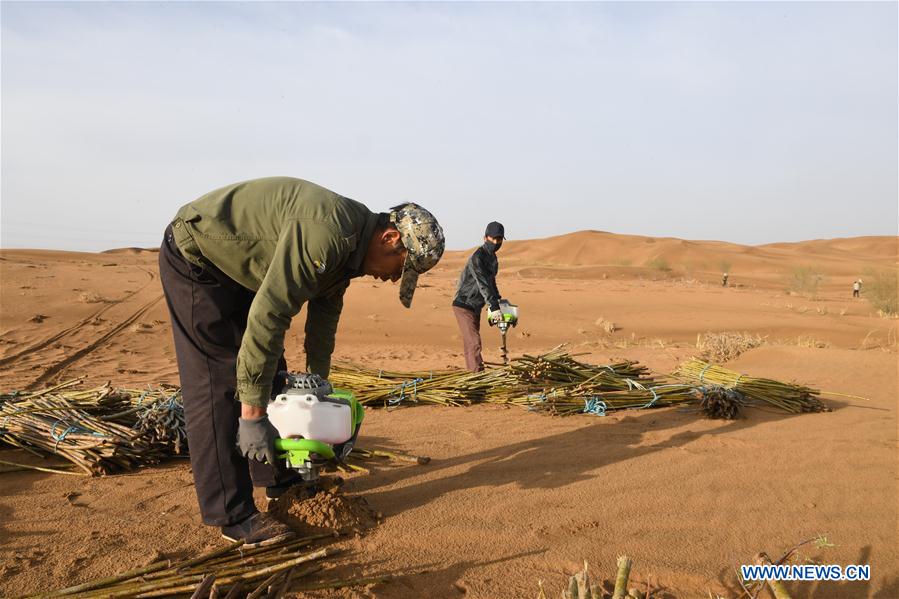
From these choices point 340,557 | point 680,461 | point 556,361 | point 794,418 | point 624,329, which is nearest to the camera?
point 340,557

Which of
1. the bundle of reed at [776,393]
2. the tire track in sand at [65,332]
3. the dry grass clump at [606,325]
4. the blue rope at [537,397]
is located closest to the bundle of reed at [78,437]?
the blue rope at [537,397]

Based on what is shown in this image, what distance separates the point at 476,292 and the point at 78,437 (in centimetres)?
378

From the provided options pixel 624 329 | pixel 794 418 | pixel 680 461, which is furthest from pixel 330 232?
pixel 624 329

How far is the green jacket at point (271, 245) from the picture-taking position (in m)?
2.30

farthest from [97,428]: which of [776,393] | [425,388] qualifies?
[776,393]

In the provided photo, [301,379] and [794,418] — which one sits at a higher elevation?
[301,379]

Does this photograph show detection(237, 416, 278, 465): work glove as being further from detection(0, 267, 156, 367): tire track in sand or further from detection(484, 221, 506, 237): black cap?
detection(0, 267, 156, 367): tire track in sand

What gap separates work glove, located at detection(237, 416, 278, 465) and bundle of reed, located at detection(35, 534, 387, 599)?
0.39 m

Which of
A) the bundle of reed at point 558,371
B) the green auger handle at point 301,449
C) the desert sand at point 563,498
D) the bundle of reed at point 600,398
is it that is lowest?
the desert sand at point 563,498

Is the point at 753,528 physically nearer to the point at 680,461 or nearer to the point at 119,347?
the point at 680,461

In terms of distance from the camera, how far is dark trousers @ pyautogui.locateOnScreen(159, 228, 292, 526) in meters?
2.62

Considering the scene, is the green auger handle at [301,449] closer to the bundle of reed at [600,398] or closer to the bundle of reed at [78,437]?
the bundle of reed at [78,437]

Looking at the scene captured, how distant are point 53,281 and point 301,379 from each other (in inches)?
630

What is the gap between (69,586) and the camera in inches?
89.5
